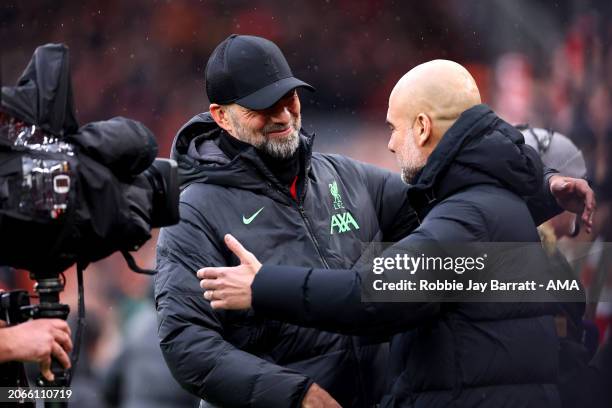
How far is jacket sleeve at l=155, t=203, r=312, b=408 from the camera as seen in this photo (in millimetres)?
2895

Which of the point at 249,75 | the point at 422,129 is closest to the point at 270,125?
the point at 249,75

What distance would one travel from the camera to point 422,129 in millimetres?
2846

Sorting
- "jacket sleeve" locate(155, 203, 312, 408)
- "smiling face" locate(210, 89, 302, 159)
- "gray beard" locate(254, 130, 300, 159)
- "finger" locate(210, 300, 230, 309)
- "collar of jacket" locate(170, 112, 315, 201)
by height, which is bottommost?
"jacket sleeve" locate(155, 203, 312, 408)

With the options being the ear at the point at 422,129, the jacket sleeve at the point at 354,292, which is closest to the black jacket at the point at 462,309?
the jacket sleeve at the point at 354,292

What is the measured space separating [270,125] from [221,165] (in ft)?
0.60

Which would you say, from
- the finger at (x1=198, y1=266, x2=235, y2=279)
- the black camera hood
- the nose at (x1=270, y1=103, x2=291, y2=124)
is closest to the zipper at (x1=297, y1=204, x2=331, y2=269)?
the nose at (x1=270, y1=103, x2=291, y2=124)

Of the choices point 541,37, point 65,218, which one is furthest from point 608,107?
point 65,218

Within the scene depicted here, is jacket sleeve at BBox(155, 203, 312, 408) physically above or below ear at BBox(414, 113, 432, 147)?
below

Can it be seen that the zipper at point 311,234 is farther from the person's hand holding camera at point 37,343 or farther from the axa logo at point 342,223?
the person's hand holding camera at point 37,343

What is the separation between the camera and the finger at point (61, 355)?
2391mm

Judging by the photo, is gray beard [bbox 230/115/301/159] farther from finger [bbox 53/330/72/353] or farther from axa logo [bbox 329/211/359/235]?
finger [bbox 53/330/72/353]

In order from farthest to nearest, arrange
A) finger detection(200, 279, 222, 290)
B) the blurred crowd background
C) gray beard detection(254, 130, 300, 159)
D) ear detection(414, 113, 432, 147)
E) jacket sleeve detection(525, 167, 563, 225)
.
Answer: the blurred crowd background
jacket sleeve detection(525, 167, 563, 225)
gray beard detection(254, 130, 300, 159)
ear detection(414, 113, 432, 147)
finger detection(200, 279, 222, 290)

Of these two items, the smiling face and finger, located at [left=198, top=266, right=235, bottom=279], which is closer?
finger, located at [left=198, top=266, right=235, bottom=279]

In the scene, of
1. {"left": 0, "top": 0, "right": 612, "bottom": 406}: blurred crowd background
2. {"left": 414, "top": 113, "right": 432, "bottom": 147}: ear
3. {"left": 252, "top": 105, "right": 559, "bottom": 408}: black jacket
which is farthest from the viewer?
{"left": 0, "top": 0, "right": 612, "bottom": 406}: blurred crowd background
